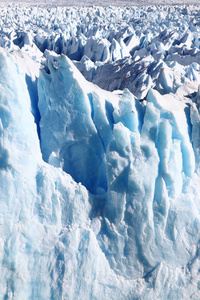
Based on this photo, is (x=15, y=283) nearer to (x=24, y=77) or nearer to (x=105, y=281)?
(x=105, y=281)

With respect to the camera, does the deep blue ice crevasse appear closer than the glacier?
No

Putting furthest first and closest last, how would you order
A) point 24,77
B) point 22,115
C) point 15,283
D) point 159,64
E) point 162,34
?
point 162,34
point 159,64
point 24,77
point 22,115
point 15,283

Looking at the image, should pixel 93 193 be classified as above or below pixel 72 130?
below

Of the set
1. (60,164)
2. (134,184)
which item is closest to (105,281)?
(134,184)

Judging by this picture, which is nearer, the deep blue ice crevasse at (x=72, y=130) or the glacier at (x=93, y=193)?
the glacier at (x=93, y=193)

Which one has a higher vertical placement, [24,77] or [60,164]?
[24,77]

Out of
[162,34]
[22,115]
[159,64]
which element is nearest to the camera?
[22,115]

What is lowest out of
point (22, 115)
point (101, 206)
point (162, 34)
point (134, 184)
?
point (162, 34)

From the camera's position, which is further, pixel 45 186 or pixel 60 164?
pixel 60 164
